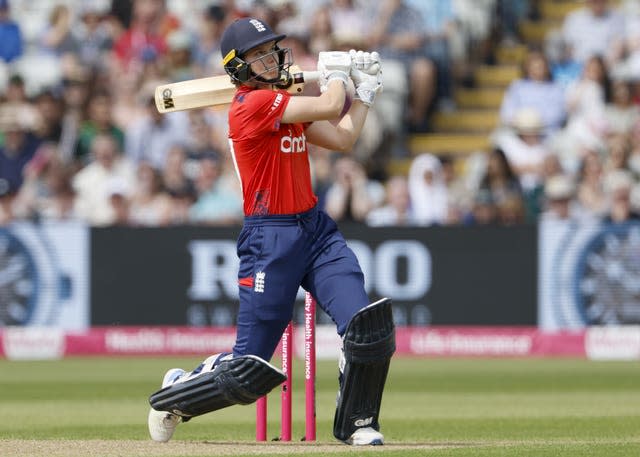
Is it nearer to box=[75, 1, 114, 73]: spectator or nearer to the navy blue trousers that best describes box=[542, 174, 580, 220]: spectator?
box=[75, 1, 114, 73]: spectator

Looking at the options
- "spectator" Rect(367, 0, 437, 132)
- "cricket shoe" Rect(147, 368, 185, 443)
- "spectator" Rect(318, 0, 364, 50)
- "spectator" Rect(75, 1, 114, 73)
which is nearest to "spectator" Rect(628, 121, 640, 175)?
"spectator" Rect(367, 0, 437, 132)

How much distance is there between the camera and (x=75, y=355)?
12.1m

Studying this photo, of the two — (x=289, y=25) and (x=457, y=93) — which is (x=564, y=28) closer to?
(x=457, y=93)

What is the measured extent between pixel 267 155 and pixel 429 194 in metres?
6.97

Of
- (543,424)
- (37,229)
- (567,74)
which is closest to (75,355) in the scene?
(37,229)

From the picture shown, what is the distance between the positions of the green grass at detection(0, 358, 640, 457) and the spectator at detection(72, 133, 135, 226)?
1.28 m

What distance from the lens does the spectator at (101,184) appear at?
12.4 meters

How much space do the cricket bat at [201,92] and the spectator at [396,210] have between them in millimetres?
6298

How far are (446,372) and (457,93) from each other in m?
4.05

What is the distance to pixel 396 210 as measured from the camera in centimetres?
1220

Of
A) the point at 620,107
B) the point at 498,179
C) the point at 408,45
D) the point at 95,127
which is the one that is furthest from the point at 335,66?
the point at 408,45

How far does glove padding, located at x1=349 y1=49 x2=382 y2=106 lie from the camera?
18.3 feet

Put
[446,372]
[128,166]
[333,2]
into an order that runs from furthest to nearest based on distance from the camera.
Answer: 1. [333,2]
2. [128,166]
3. [446,372]

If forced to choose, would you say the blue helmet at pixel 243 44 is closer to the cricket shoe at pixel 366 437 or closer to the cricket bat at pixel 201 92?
the cricket bat at pixel 201 92
